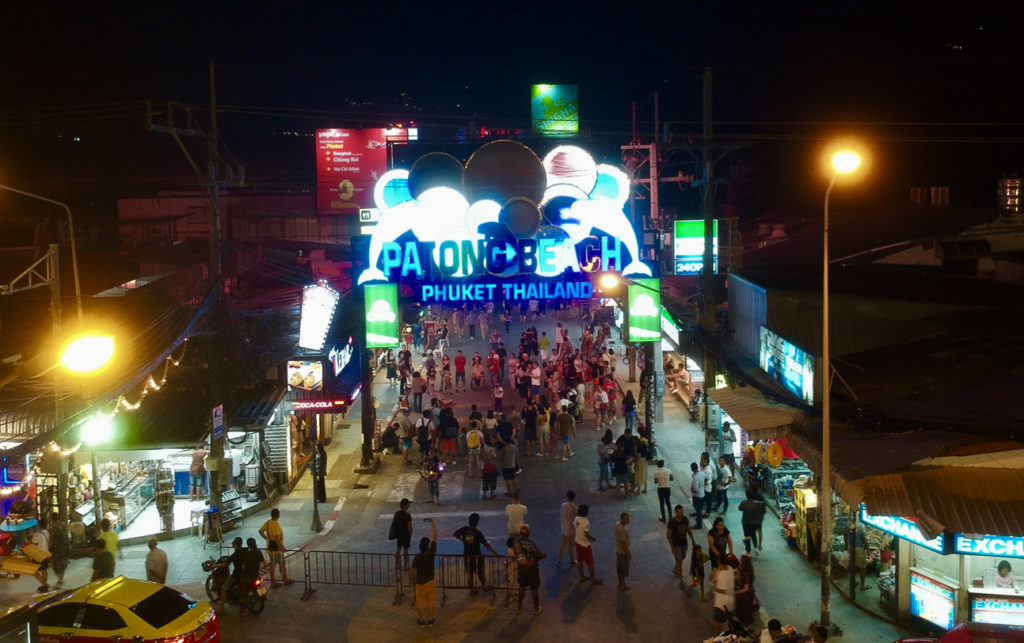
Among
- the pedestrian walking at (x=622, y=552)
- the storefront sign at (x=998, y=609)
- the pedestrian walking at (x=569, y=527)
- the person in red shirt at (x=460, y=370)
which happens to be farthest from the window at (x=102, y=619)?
the person in red shirt at (x=460, y=370)

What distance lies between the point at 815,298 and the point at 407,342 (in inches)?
842

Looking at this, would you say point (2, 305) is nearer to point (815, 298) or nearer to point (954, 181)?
point (815, 298)

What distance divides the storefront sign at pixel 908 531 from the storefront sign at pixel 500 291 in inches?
496

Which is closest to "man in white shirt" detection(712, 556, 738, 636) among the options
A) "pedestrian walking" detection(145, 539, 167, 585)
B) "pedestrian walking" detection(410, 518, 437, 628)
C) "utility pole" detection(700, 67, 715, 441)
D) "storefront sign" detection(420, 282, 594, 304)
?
"pedestrian walking" detection(410, 518, 437, 628)

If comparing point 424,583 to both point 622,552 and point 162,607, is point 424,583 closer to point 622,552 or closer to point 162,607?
point 622,552

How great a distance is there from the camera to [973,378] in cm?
1603

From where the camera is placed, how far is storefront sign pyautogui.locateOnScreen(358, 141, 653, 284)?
25.2 metres

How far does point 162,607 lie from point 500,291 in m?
14.1

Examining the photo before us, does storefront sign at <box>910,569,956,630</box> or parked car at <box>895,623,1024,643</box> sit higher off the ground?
parked car at <box>895,623,1024,643</box>

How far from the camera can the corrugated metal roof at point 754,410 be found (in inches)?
672

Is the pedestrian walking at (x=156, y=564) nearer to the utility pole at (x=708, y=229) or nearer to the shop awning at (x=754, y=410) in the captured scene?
the shop awning at (x=754, y=410)

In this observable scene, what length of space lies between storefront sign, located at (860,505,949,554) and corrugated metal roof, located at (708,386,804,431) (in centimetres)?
314

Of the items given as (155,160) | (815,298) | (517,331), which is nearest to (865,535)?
(815,298)

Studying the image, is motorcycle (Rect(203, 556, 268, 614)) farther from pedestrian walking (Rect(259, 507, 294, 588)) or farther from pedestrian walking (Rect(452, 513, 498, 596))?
pedestrian walking (Rect(452, 513, 498, 596))
